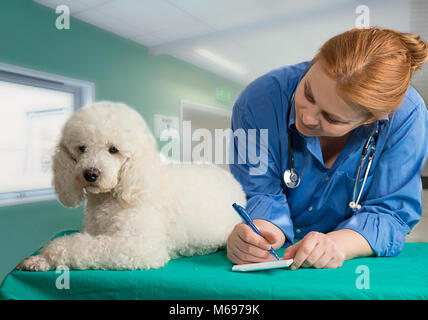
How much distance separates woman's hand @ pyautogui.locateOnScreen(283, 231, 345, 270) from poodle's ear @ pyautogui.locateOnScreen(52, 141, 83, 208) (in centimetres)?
53

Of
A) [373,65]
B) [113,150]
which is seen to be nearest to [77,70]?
[113,150]

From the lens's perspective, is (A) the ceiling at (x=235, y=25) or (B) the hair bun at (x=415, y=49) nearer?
(B) the hair bun at (x=415, y=49)

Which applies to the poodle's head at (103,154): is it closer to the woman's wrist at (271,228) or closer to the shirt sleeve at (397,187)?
the woman's wrist at (271,228)

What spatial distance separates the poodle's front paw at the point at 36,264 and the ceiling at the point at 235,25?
629 millimetres

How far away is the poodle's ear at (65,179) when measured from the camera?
2.24 ft

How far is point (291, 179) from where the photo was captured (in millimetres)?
802

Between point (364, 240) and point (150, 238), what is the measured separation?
0.55 meters

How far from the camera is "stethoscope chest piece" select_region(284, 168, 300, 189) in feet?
2.63

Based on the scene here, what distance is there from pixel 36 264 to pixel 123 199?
238mm

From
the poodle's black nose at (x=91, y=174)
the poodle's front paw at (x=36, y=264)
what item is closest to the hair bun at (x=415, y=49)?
the poodle's black nose at (x=91, y=174)

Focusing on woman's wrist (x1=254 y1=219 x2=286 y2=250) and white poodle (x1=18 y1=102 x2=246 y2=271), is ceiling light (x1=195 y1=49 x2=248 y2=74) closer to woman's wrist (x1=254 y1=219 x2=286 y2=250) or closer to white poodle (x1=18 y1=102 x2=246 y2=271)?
white poodle (x1=18 y1=102 x2=246 y2=271)

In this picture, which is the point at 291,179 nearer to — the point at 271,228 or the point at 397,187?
the point at 271,228
